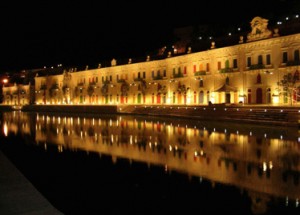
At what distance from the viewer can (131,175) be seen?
1151 centimetres

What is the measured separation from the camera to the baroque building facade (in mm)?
38656

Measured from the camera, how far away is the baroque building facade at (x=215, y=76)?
38.7m

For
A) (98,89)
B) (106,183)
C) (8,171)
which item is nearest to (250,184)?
(106,183)

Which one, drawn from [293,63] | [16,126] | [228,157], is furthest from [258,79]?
[228,157]

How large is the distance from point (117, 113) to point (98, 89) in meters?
20.2

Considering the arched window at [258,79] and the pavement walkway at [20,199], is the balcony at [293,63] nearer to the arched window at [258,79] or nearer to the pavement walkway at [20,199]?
the arched window at [258,79]

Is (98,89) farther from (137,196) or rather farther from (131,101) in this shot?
(137,196)

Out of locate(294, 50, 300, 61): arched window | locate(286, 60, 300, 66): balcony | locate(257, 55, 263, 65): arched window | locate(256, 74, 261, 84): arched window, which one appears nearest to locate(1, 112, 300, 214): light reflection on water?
locate(286, 60, 300, 66): balcony

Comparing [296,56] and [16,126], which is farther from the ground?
[296,56]

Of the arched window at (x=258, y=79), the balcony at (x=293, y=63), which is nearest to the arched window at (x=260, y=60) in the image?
the arched window at (x=258, y=79)

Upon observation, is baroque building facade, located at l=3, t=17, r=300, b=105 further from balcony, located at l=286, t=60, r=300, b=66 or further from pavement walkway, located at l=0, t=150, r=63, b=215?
pavement walkway, located at l=0, t=150, r=63, b=215

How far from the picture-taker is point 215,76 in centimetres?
4759

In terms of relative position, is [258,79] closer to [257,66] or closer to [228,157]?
[257,66]

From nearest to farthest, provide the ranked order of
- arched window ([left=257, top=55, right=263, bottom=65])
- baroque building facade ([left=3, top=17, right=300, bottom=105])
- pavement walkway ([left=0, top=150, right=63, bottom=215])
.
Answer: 1. pavement walkway ([left=0, top=150, right=63, bottom=215])
2. baroque building facade ([left=3, top=17, right=300, bottom=105])
3. arched window ([left=257, top=55, right=263, bottom=65])
